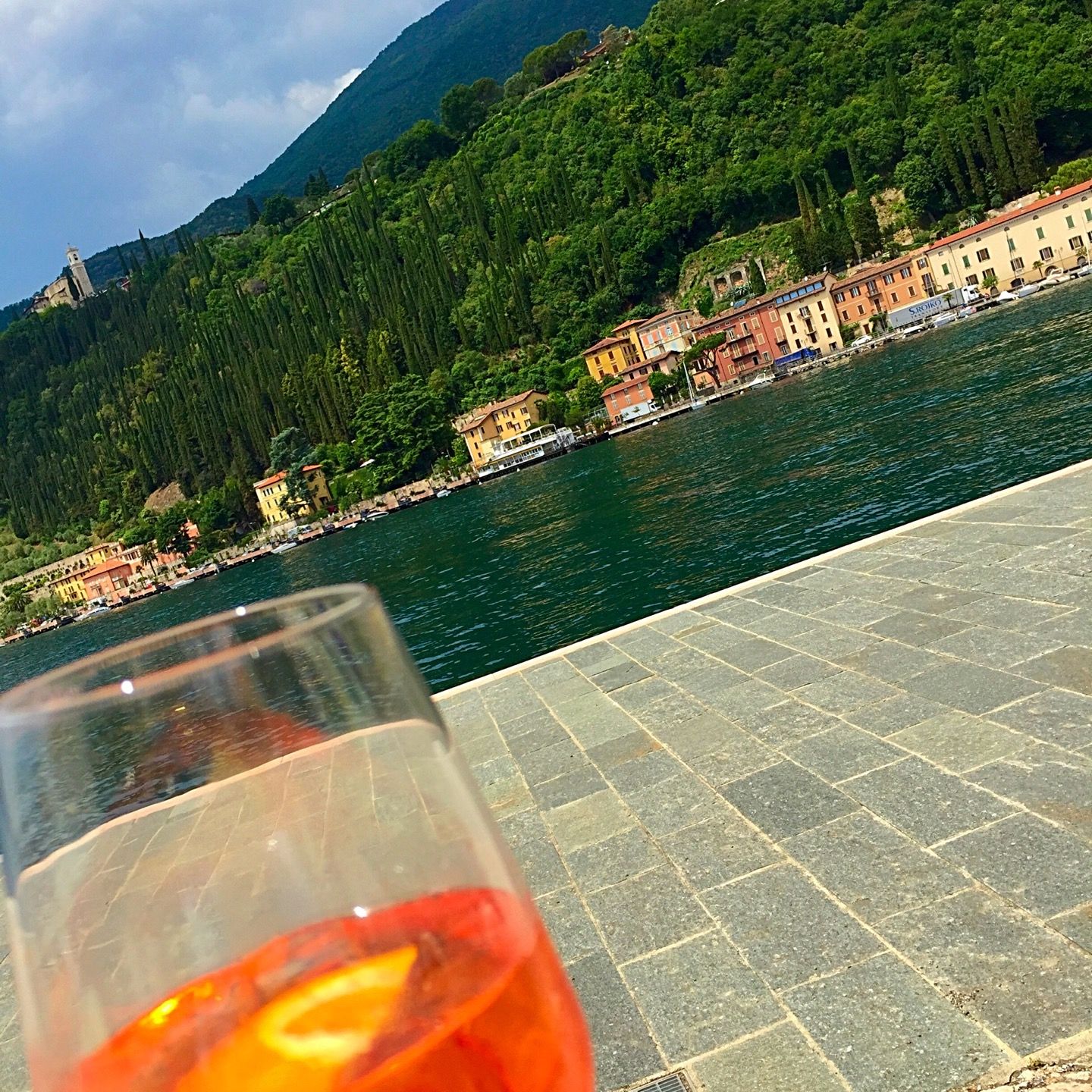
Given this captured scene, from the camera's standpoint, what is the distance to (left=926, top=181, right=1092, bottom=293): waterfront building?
61.5m

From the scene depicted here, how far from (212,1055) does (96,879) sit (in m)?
0.13

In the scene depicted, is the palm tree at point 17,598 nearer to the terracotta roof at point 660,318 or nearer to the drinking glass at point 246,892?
the terracotta roof at point 660,318

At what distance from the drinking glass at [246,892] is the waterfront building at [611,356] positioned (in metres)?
79.6

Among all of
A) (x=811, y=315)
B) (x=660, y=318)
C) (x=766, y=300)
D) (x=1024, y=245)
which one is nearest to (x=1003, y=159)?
(x=1024, y=245)

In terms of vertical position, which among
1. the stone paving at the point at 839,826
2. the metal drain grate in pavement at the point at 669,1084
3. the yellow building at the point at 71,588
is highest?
the yellow building at the point at 71,588

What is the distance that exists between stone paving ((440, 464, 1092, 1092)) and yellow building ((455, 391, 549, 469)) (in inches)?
2872

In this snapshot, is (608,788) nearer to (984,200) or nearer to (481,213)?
(984,200)

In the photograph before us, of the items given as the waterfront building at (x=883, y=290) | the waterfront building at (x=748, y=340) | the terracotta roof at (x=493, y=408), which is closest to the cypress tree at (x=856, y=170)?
the waterfront building at (x=883, y=290)

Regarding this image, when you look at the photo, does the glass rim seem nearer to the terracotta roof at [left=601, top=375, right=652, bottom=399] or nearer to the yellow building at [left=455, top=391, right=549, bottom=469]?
the terracotta roof at [left=601, top=375, right=652, bottom=399]

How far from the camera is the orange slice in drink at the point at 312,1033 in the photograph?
1.82 ft

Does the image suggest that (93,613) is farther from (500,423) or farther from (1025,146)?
(1025,146)

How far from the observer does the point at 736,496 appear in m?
24.8

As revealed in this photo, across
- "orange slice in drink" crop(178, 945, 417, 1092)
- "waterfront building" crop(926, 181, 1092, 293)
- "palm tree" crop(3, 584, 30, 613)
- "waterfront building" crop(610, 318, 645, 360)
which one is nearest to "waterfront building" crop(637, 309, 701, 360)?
"waterfront building" crop(610, 318, 645, 360)

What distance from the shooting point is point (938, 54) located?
86.4 m
